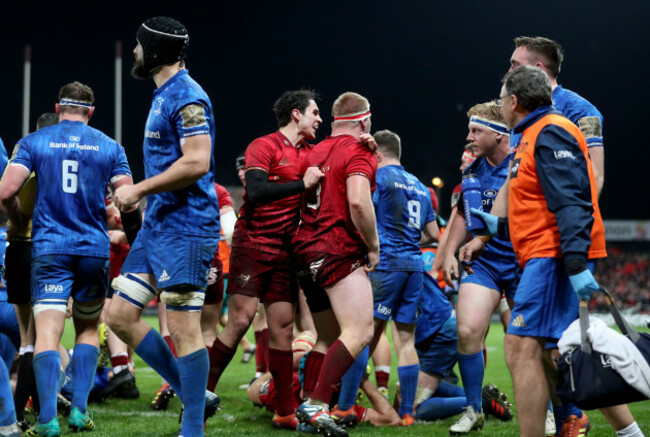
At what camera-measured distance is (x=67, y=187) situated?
5.34m

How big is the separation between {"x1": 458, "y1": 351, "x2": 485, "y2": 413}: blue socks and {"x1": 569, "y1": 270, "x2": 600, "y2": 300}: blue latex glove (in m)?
2.21

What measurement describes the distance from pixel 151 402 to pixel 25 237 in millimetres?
2048

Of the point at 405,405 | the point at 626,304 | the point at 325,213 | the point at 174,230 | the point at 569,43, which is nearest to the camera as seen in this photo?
the point at 174,230

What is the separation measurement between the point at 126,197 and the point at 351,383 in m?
2.26

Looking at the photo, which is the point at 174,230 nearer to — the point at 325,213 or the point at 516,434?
the point at 325,213

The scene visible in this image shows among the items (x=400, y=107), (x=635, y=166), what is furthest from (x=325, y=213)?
(x=635, y=166)

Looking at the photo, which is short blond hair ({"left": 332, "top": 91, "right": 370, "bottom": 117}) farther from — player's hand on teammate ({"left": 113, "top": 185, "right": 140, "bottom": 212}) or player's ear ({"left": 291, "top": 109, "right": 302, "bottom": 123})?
player's hand on teammate ({"left": 113, "top": 185, "right": 140, "bottom": 212})

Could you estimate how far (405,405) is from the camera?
6.09m

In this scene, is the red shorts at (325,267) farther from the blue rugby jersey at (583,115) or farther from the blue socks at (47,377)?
the blue socks at (47,377)

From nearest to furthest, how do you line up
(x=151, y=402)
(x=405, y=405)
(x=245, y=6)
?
(x=405, y=405) → (x=151, y=402) → (x=245, y=6)

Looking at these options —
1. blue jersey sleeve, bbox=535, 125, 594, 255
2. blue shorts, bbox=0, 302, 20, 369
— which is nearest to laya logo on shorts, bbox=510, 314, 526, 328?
blue jersey sleeve, bbox=535, 125, 594, 255

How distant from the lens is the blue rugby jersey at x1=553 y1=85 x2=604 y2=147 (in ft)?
14.9

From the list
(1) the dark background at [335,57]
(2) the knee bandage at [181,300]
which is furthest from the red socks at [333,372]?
(1) the dark background at [335,57]

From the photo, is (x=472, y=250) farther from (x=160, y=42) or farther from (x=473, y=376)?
(x=160, y=42)
